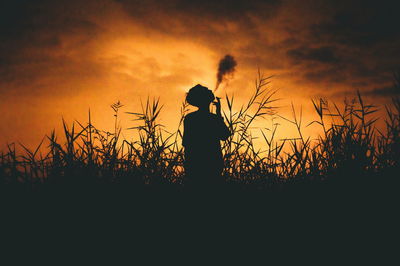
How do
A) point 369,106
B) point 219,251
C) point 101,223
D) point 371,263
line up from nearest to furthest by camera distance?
point 371,263, point 219,251, point 101,223, point 369,106

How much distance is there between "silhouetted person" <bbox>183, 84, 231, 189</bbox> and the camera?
276 cm

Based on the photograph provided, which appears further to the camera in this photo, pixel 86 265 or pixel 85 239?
pixel 85 239

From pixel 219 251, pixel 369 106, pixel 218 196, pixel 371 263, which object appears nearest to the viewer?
pixel 371 263

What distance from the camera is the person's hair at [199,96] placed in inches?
125

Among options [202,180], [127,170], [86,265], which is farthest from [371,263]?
[127,170]

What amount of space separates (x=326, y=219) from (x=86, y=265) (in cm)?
148

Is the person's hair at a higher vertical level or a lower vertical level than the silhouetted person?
higher

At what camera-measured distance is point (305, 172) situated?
2561mm

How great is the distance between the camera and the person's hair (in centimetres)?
318

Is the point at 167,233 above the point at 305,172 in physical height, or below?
below

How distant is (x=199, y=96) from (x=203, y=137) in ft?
1.60

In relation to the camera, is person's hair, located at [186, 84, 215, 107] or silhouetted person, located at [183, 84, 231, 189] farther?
person's hair, located at [186, 84, 215, 107]

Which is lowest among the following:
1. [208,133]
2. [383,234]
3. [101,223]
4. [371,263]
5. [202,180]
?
[371,263]

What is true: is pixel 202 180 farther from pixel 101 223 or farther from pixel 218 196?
pixel 101 223
